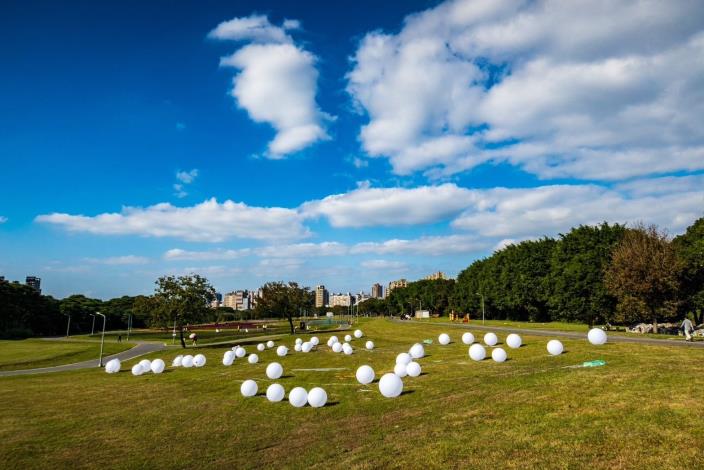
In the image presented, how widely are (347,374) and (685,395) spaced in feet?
73.4

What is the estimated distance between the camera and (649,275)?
47875 mm

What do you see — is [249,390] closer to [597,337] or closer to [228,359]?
[228,359]

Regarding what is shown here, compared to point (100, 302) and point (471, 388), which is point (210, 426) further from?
point (100, 302)

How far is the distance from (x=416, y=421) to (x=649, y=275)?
144ft

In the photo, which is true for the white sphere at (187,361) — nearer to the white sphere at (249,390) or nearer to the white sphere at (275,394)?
the white sphere at (249,390)

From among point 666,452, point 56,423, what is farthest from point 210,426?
point 666,452

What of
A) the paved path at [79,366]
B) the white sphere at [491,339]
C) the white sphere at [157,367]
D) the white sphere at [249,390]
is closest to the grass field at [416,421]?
the white sphere at [249,390]

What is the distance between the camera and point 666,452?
11016mm

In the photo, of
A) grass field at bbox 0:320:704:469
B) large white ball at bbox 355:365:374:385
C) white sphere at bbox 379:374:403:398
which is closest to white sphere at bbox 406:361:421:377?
grass field at bbox 0:320:704:469

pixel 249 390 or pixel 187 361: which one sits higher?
pixel 187 361

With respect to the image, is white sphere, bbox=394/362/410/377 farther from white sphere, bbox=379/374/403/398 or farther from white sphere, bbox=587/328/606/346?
white sphere, bbox=587/328/606/346

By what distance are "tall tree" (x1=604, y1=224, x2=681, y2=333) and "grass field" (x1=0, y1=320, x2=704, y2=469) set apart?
22.6 metres

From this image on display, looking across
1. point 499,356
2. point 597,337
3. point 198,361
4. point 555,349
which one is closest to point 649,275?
point 597,337

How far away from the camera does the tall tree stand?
47.9 metres
